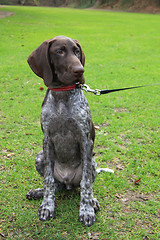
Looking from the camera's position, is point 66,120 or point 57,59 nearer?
point 57,59

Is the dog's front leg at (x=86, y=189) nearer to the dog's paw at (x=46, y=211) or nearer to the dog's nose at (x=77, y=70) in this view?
the dog's paw at (x=46, y=211)

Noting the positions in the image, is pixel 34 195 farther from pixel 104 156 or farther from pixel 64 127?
pixel 104 156

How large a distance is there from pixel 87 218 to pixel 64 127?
3.57 feet

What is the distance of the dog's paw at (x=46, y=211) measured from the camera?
3.25 m

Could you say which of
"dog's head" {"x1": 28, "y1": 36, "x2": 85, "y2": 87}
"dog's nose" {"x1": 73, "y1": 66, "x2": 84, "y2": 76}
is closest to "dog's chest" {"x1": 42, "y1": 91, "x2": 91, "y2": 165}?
"dog's head" {"x1": 28, "y1": 36, "x2": 85, "y2": 87}

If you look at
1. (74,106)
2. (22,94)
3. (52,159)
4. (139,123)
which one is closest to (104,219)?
(52,159)

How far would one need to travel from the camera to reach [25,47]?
13.8 meters

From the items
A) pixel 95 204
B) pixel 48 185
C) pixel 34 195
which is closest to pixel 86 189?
pixel 95 204

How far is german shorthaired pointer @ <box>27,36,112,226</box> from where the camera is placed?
9.23 feet

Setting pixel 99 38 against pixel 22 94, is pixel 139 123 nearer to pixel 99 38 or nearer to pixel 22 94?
pixel 22 94

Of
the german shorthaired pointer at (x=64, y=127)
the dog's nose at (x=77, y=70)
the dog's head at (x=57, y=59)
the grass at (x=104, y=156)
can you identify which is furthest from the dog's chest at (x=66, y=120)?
the grass at (x=104, y=156)

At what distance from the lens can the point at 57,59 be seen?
2.81 meters

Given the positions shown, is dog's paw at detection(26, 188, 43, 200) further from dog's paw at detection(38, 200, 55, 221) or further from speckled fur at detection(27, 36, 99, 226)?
dog's paw at detection(38, 200, 55, 221)

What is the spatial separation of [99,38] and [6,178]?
1434cm
